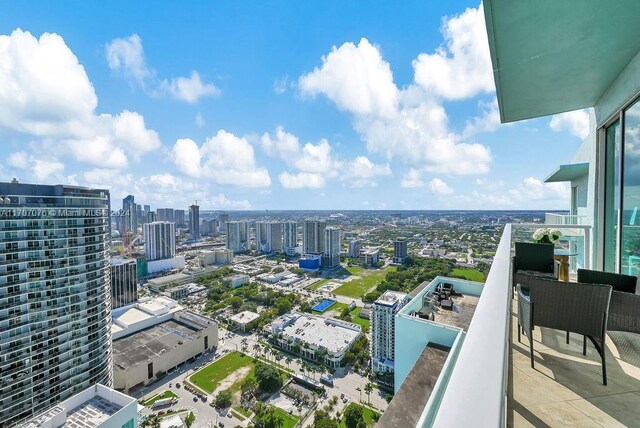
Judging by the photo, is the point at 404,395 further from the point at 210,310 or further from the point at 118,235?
the point at 118,235

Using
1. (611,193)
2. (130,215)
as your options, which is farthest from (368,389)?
(130,215)

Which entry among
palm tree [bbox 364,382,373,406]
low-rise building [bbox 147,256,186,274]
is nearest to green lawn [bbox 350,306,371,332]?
palm tree [bbox 364,382,373,406]

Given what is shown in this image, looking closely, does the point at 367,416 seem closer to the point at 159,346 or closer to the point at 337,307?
the point at 337,307

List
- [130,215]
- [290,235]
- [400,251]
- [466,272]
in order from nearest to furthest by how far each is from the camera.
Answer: [466,272] → [400,251] → [290,235] → [130,215]

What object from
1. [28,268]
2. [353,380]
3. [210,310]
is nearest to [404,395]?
[28,268]

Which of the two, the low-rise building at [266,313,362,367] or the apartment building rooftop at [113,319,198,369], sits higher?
the apartment building rooftop at [113,319,198,369]

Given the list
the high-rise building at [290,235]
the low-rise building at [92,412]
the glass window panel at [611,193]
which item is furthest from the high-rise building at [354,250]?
the glass window panel at [611,193]

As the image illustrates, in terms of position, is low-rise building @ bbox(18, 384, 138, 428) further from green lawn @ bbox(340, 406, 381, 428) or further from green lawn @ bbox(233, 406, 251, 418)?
green lawn @ bbox(340, 406, 381, 428)
